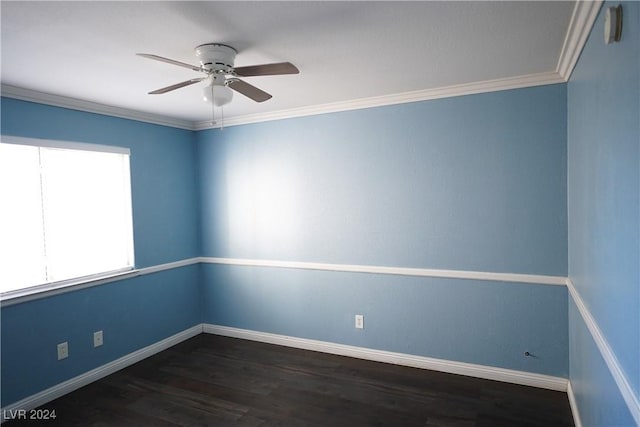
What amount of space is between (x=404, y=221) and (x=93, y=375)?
114 inches

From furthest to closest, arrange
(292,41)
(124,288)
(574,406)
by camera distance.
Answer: (124,288)
(574,406)
(292,41)

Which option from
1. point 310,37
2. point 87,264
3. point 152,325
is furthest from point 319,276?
point 310,37

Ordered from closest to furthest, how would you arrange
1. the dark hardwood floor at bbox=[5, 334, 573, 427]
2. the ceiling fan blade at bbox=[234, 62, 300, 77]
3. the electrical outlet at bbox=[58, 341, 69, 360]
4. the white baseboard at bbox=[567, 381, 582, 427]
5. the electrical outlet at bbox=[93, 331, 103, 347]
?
the ceiling fan blade at bbox=[234, 62, 300, 77], the white baseboard at bbox=[567, 381, 582, 427], the dark hardwood floor at bbox=[5, 334, 573, 427], the electrical outlet at bbox=[58, 341, 69, 360], the electrical outlet at bbox=[93, 331, 103, 347]

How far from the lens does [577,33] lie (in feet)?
6.46

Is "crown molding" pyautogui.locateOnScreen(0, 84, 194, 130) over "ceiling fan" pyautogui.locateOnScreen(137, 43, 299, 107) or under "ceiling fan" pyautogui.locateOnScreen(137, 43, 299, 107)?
over

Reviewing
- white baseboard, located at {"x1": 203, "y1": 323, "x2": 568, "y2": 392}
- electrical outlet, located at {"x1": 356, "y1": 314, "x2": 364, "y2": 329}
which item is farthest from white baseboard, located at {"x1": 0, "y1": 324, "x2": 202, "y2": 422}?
electrical outlet, located at {"x1": 356, "y1": 314, "x2": 364, "y2": 329}

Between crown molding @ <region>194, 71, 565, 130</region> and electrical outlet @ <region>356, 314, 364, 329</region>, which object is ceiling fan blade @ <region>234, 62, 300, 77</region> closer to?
crown molding @ <region>194, 71, 565, 130</region>

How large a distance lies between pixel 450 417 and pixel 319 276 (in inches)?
63.7

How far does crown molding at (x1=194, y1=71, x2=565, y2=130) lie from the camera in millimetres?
2814

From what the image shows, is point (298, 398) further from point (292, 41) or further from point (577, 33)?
point (577, 33)

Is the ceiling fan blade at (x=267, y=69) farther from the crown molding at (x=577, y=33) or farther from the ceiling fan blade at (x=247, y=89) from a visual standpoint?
the crown molding at (x=577, y=33)

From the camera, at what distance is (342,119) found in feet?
11.6

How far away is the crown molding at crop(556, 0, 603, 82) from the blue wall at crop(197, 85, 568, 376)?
14.3 inches

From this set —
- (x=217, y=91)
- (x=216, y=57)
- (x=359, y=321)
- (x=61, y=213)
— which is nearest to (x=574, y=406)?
(x=359, y=321)
